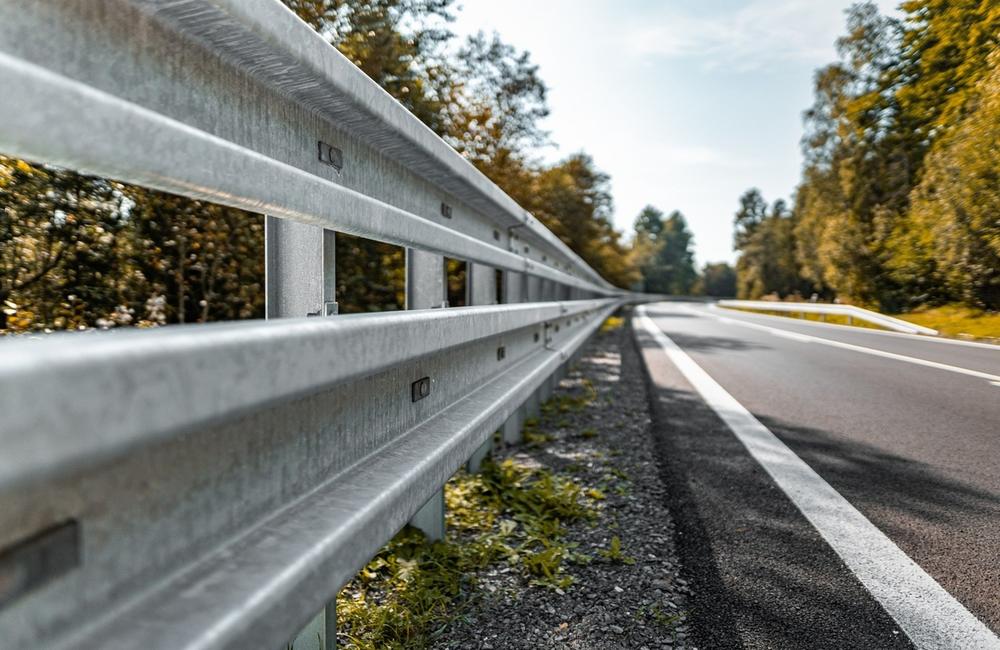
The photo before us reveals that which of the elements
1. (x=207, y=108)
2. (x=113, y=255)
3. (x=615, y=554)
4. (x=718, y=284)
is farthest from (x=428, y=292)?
(x=718, y=284)

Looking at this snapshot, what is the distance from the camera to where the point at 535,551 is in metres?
2.26

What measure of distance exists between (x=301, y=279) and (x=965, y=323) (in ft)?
61.5

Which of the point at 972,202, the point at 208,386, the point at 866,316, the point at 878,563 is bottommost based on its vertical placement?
the point at 878,563

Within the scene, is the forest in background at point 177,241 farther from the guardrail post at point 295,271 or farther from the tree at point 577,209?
the tree at point 577,209

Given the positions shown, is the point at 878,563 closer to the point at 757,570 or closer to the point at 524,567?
the point at 757,570

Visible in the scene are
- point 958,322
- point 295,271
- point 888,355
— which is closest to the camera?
point 295,271

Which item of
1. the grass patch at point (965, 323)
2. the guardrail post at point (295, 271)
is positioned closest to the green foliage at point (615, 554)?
the guardrail post at point (295, 271)

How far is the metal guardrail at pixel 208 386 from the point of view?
53cm

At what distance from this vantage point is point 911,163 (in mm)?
29531

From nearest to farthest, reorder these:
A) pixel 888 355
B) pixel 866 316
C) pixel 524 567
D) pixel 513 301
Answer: pixel 524 567 → pixel 513 301 → pixel 888 355 → pixel 866 316

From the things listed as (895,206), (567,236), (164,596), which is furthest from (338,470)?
(895,206)

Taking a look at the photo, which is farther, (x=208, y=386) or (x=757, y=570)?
(x=757, y=570)

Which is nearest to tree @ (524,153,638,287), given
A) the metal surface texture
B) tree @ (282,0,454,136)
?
tree @ (282,0,454,136)

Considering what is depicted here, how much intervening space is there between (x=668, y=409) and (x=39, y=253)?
13.3ft
